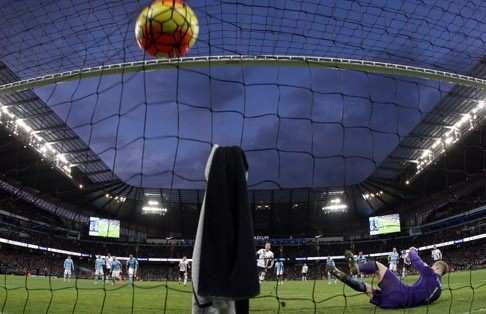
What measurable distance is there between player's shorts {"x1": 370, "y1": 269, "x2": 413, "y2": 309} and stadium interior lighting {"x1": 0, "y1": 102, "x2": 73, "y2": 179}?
1746 centimetres

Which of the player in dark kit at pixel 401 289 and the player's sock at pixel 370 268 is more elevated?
the player's sock at pixel 370 268

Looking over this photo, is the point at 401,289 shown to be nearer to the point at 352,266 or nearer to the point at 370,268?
the point at 370,268

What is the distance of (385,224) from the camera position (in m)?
37.0

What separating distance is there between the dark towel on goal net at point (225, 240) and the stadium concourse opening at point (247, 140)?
25mm

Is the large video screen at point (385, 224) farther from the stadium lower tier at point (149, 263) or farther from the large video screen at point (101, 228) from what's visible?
the large video screen at point (101, 228)

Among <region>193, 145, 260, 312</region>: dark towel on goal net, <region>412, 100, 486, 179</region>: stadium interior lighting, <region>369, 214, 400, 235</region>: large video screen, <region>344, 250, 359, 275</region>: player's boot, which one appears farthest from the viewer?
<region>369, 214, 400, 235</region>: large video screen

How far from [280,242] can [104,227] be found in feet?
59.1

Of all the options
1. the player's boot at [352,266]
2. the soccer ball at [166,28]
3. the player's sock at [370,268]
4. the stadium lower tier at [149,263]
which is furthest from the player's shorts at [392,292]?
the stadium lower tier at [149,263]

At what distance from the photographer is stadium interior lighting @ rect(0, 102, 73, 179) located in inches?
891

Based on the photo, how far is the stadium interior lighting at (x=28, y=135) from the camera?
22622 mm

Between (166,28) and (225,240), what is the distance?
289 centimetres

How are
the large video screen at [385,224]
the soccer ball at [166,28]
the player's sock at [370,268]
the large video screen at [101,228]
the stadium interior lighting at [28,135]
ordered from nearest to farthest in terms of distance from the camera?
the soccer ball at [166,28], the player's sock at [370,268], the stadium interior lighting at [28,135], the large video screen at [385,224], the large video screen at [101,228]

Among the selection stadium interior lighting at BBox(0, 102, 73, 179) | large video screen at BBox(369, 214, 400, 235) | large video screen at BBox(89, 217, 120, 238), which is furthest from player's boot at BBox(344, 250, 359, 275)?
large video screen at BBox(89, 217, 120, 238)

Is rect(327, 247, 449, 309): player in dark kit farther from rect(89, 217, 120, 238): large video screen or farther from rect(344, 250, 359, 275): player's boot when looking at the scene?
rect(89, 217, 120, 238): large video screen
